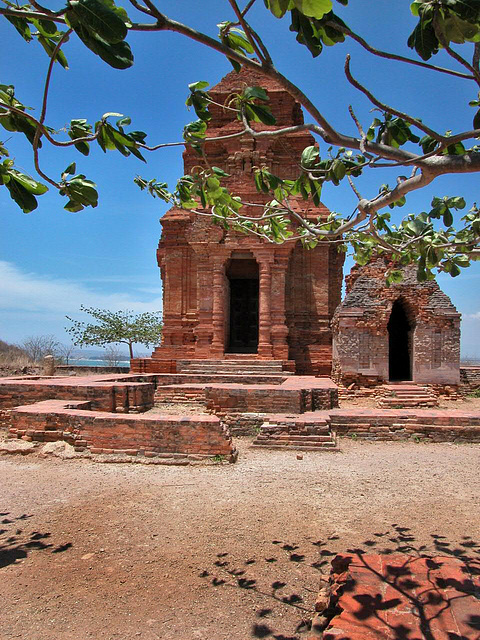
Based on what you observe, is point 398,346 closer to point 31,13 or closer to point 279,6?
point 279,6

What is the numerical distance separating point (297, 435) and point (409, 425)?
6.78 ft

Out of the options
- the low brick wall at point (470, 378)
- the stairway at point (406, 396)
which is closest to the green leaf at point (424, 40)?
the stairway at point (406, 396)

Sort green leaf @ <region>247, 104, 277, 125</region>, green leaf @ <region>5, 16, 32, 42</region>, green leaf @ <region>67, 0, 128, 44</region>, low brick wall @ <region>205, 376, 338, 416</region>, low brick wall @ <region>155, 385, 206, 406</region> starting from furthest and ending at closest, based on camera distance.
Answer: low brick wall @ <region>155, 385, 206, 406</region> → low brick wall @ <region>205, 376, 338, 416</region> → green leaf @ <region>247, 104, 277, 125</region> → green leaf @ <region>5, 16, 32, 42</region> → green leaf @ <region>67, 0, 128, 44</region>

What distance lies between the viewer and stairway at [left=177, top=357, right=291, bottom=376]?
13750 millimetres

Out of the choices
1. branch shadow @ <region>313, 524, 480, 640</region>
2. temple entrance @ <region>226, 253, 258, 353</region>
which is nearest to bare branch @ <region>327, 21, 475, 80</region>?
branch shadow @ <region>313, 524, 480, 640</region>

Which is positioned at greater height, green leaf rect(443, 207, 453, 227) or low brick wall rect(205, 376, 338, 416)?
green leaf rect(443, 207, 453, 227)

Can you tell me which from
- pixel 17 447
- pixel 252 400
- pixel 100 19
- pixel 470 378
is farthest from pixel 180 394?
pixel 470 378

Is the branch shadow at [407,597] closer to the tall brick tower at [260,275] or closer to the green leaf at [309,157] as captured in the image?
the green leaf at [309,157]

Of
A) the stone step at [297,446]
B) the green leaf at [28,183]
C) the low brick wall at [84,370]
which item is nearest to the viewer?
the green leaf at [28,183]

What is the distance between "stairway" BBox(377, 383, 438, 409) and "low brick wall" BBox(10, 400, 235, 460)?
6.30 m

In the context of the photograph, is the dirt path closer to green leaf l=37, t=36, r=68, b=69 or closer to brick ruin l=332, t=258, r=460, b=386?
green leaf l=37, t=36, r=68, b=69

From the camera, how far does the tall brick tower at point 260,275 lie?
15133 mm

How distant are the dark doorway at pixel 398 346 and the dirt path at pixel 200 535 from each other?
10.5 m

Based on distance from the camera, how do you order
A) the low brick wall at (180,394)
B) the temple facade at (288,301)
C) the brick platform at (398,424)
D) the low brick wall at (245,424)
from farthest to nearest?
the temple facade at (288,301), the low brick wall at (180,394), the low brick wall at (245,424), the brick platform at (398,424)
